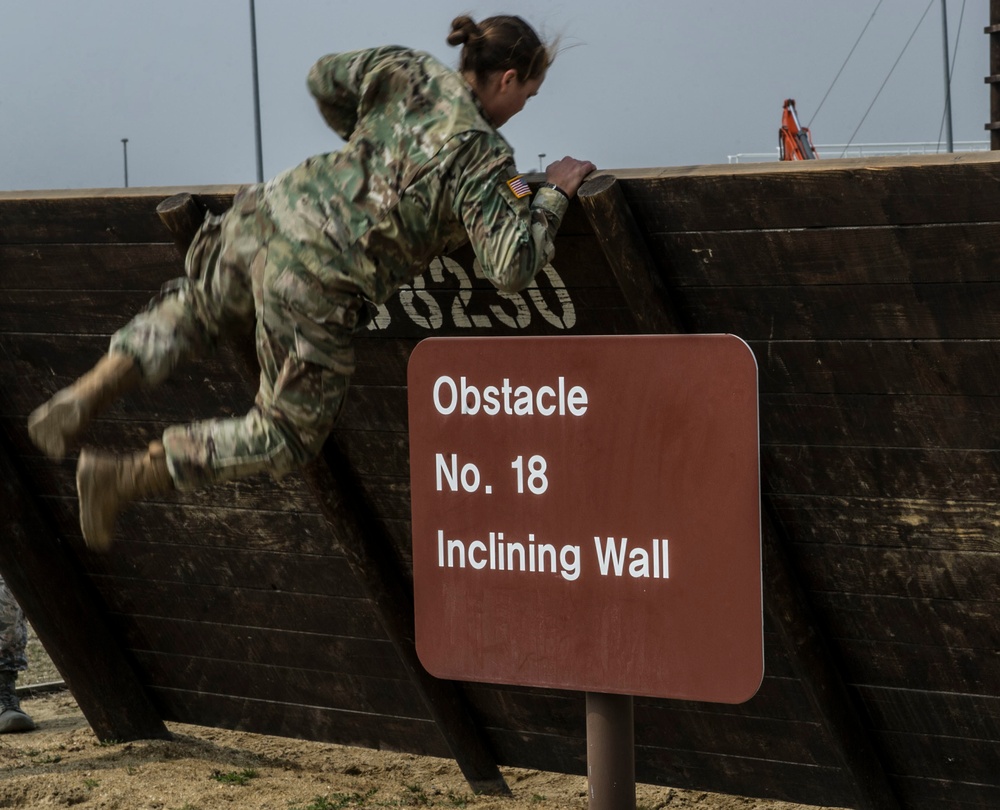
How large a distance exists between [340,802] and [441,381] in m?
2.42

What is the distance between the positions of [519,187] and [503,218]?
0.07 metres

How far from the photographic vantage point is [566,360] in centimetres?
227

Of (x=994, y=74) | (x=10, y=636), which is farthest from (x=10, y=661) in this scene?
(x=994, y=74)

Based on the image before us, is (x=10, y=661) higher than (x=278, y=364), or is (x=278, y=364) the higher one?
(x=278, y=364)

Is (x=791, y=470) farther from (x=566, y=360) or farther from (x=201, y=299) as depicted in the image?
(x=201, y=299)

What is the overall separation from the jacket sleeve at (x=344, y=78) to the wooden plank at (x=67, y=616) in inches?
80.9

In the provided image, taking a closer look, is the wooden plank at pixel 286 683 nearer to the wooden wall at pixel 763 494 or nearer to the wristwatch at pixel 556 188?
the wooden wall at pixel 763 494

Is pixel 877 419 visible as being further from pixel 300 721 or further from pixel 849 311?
pixel 300 721

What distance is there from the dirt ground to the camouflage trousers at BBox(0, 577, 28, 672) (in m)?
0.35

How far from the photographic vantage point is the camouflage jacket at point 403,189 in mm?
2779

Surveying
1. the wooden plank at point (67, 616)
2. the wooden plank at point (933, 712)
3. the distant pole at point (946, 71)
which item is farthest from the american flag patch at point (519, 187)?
the distant pole at point (946, 71)

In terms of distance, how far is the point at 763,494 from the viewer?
338 cm

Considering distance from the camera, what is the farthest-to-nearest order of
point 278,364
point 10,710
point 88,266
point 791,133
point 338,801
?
point 791,133
point 10,710
point 338,801
point 88,266
point 278,364

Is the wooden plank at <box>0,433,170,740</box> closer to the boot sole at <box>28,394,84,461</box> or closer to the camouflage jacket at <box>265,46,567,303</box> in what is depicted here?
the boot sole at <box>28,394,84,461</box>
